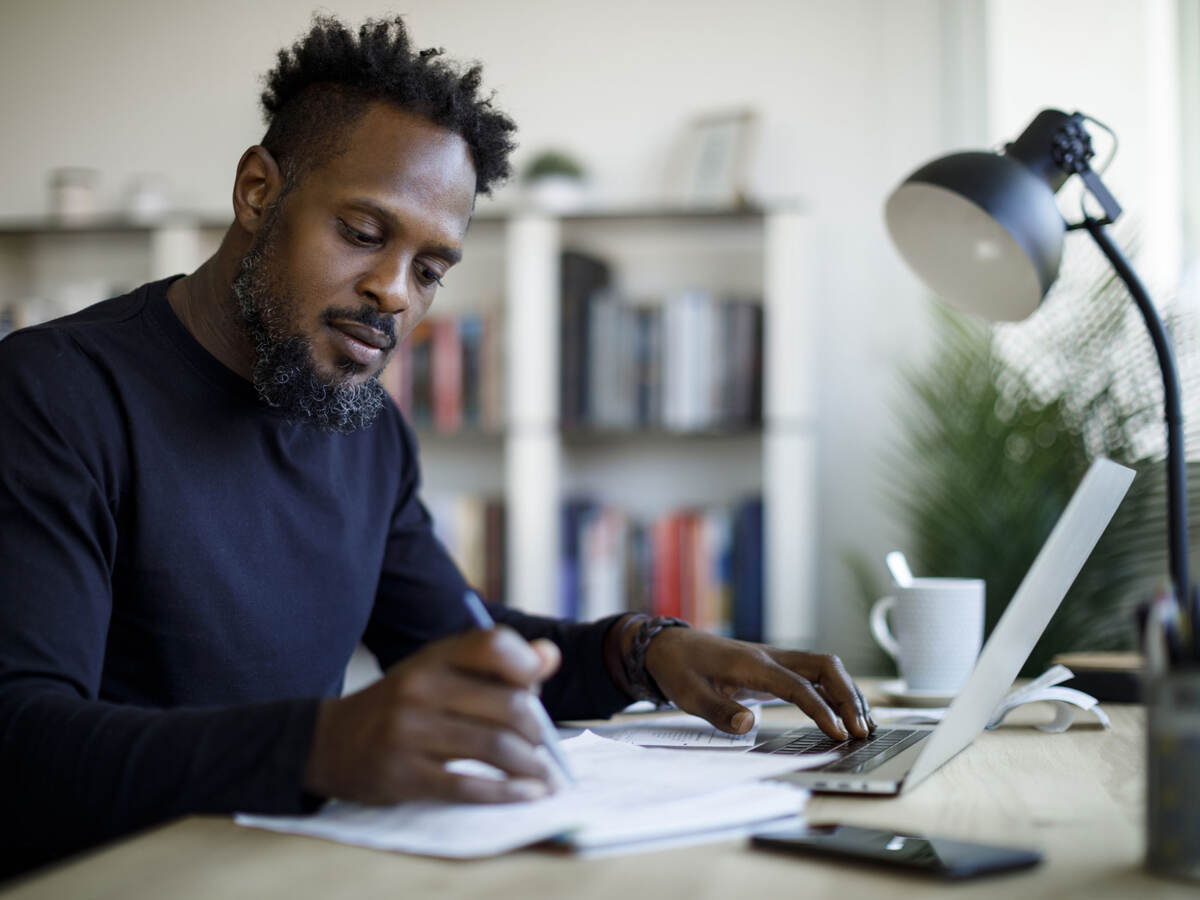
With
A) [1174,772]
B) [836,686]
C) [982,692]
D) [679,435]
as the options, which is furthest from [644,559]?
[1174,772]

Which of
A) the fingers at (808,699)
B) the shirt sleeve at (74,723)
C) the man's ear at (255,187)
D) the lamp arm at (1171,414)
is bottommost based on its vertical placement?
the fingers at (808,699)

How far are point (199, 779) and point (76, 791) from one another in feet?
0.27

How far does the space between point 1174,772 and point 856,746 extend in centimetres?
Result: 39

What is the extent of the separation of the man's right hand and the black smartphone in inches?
6.2

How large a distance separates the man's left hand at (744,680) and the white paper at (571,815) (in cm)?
20

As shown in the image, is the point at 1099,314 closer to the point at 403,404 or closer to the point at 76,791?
the point at 403,404

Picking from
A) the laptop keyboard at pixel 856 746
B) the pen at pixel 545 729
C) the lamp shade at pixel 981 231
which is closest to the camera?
the pen at pixel 545 729

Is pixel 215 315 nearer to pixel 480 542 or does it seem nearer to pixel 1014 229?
pixel 1014 229

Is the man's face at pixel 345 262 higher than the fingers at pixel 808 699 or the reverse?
higher

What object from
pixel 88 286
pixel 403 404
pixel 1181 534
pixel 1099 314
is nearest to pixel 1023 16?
pixel 1099 314

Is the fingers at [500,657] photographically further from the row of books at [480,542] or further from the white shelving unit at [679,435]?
the row of books at [480,542]

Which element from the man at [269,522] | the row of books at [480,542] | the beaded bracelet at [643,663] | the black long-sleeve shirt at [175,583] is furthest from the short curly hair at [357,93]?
the row of books at [480,542]

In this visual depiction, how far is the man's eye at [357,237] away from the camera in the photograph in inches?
46.2

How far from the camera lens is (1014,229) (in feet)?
3.50
